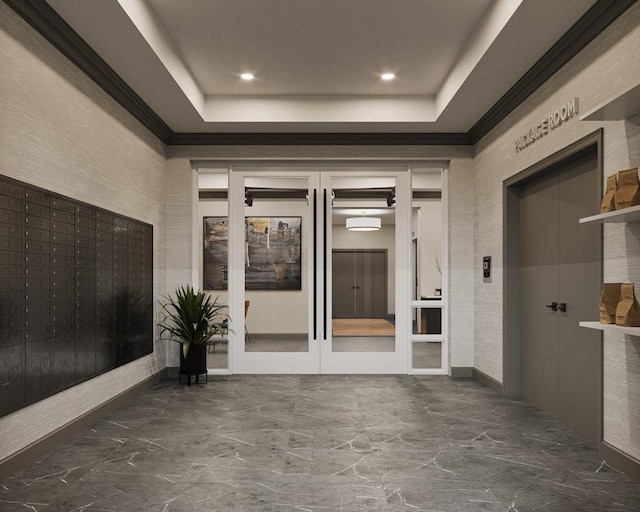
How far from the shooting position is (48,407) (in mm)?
3473

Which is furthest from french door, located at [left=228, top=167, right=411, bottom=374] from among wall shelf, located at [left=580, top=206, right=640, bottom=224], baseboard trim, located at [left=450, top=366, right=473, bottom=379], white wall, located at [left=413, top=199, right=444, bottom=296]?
wall shelf, located at [left=580, top=206, right=640, bottom=224]

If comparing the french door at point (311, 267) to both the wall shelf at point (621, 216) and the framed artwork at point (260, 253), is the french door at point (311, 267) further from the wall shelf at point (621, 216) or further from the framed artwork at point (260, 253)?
the wall shelf at point (621, 216)

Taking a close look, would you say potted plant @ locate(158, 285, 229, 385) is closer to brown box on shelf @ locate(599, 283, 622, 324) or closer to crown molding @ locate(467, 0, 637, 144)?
crown molding @ locate(467, 0, 637, 144)

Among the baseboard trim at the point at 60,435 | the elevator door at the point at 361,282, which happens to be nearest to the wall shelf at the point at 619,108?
the elevator door at the point at 361,282

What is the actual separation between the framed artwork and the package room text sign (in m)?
2.69

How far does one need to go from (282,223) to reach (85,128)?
2706 mm

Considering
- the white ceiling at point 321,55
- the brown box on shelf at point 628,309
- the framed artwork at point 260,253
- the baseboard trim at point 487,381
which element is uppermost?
the white ceiling at point 321,55

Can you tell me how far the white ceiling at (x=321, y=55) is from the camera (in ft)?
12.0

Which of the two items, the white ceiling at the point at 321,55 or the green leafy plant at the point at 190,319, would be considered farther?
the green leafy plant at the point at 190,319

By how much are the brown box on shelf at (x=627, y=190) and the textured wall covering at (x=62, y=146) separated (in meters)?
3.35

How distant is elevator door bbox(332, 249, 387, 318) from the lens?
6.33 metres

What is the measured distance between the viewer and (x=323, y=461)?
10.9 ft

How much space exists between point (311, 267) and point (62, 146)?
3243 mm

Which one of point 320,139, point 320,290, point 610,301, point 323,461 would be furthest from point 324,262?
point 610,301
